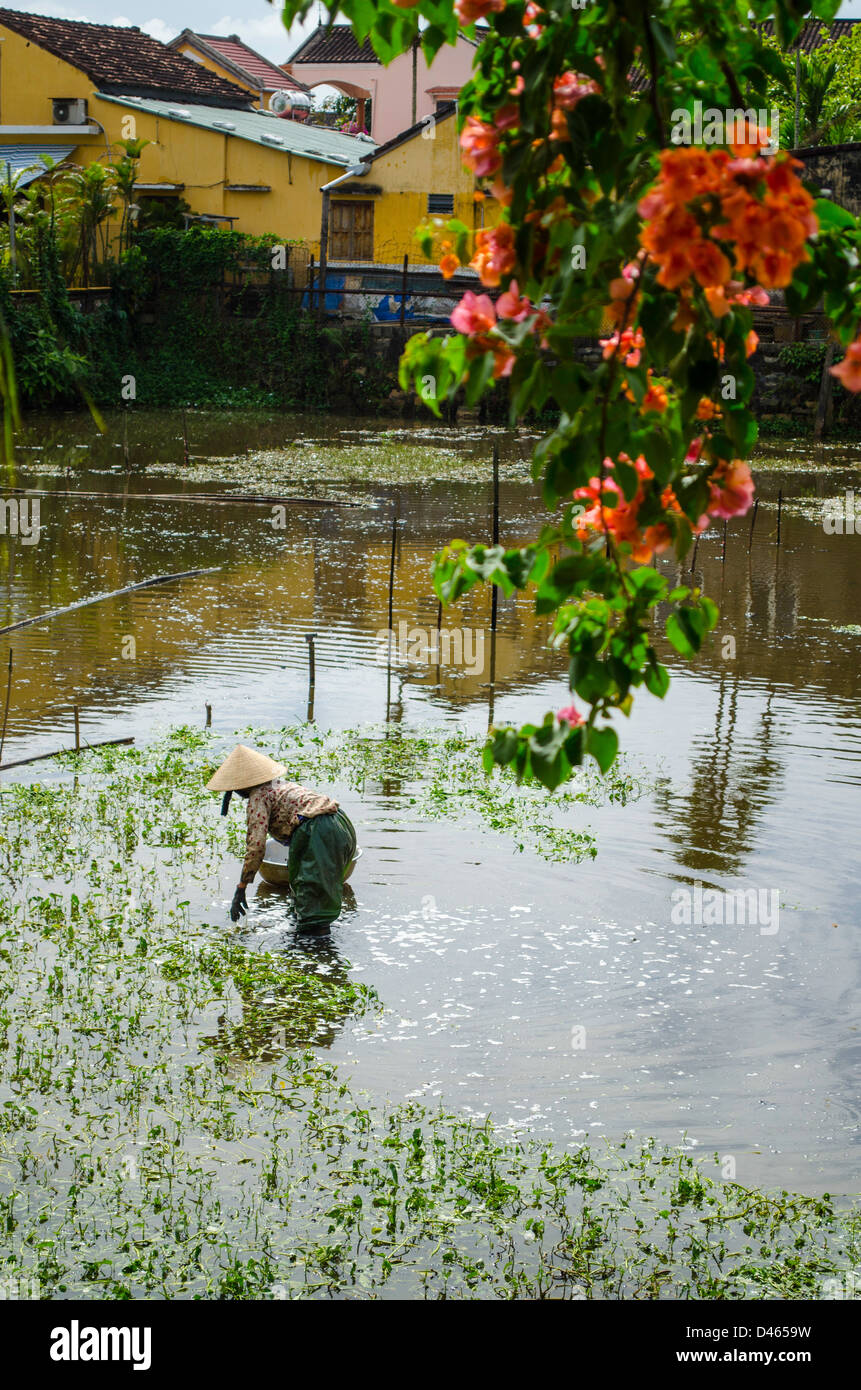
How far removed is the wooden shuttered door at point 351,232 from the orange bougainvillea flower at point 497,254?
36437 mm

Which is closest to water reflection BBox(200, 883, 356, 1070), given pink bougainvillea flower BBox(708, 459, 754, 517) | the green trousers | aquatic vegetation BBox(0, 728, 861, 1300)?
aquatic vegetation BBox(0, 728, 861, 1300)

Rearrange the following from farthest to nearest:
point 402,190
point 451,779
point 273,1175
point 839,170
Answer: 1. point 402,190
2. point 839,170
3. point 451,779
4. point 273,1175

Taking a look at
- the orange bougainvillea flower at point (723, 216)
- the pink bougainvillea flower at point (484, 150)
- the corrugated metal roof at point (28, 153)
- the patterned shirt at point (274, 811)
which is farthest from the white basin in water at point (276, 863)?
the corrugated metal roof at point (28, 153)

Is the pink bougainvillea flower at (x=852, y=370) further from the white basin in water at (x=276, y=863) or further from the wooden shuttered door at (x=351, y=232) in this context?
the wooden shuttered door at (x=351, y=232)

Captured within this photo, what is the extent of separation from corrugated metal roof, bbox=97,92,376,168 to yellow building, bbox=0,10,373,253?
6cm

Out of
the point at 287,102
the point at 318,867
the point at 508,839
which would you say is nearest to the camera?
the point at 318,867

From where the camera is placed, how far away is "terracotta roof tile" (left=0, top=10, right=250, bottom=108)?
36.6 metres

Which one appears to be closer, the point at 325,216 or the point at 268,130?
the point at 325,216

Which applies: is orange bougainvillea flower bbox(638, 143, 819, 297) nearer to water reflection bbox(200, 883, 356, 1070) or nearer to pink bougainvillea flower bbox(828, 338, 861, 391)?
pink bougainvillea flower bbox(828, 338, 861, 391)

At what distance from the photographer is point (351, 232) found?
37750 millimetres

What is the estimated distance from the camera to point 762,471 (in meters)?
26.6

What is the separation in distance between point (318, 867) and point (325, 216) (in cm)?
3090

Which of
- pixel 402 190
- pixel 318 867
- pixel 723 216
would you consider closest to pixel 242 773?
pixel 318 867

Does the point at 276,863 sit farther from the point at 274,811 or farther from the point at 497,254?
the point at 497,254
